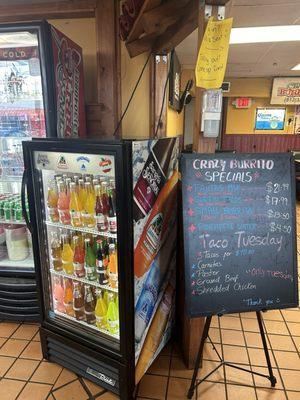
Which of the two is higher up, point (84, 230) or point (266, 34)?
point (266, 34)

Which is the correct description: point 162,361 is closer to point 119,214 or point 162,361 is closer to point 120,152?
point 119,214

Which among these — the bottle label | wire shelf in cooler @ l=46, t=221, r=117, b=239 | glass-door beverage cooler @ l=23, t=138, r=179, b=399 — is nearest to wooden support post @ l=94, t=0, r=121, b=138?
glass-door beverage cooler @ l=23, t=138, r=179, b=399

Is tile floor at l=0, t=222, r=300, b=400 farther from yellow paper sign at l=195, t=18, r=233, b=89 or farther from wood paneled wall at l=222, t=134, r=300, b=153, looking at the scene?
wood paneled wall at l=222, t=134, r=300, b=153

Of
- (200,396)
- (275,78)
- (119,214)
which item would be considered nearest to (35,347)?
(200,396)

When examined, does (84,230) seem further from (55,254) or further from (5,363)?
(5,363)

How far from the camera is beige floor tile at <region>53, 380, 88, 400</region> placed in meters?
1.74

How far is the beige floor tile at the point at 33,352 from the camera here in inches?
81.0

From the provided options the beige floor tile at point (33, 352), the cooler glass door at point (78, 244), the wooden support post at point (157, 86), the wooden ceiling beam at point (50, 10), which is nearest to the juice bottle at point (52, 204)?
the cooler glass door at point (78, 244)

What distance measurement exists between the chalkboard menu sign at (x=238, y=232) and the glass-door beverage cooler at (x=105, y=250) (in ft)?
0.88

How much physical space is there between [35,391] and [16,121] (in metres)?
1.91

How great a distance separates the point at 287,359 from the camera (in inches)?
80.5

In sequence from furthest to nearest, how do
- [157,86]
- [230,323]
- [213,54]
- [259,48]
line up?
1. [259,48]
2. [157,86]
3. [230,323]
4. [213,54]

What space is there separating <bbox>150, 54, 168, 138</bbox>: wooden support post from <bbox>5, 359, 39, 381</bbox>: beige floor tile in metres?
2.52

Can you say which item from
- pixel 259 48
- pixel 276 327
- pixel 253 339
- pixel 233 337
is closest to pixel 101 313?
pixel 233 337
